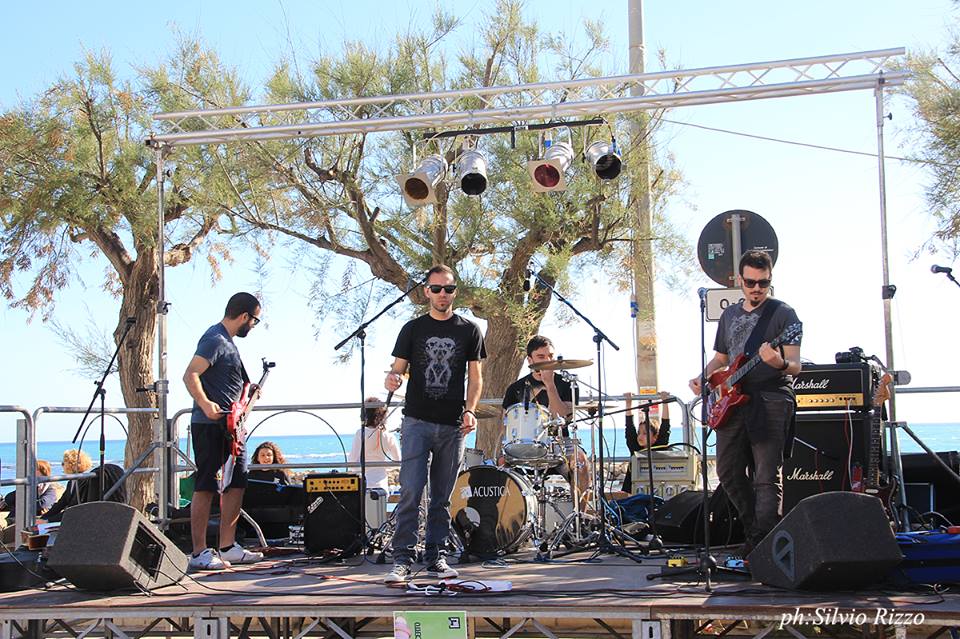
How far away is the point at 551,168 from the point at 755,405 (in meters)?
3.47

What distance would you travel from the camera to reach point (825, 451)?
6668 millimetres

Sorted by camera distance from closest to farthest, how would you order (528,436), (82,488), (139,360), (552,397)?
(528,436)
(552,397)
(82,488)
(139,360)

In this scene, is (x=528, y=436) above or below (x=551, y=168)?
below

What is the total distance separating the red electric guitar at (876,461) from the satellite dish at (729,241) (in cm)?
145

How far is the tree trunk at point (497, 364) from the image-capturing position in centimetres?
1262

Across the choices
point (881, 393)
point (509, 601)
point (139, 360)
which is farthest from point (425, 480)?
point (139, 360)

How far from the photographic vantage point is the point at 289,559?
23.6 ft

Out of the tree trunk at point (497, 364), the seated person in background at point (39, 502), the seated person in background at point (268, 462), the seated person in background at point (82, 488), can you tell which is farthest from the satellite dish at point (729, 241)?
the seated person in background at point (39, 502)

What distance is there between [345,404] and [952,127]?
787 centimetres

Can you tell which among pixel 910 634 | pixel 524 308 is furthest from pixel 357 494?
pixel 524 308

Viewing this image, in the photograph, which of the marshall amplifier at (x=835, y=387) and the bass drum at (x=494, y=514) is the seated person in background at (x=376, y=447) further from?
the marshall amplifier at (x=835, y=387)

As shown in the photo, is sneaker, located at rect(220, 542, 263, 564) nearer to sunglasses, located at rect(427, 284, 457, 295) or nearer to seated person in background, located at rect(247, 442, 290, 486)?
seated person in background, located at rect(247, 442, 290, 486)

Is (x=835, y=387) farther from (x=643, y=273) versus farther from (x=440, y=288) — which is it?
(x=643, y=273)

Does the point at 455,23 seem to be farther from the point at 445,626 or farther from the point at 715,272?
the point at 445,626
